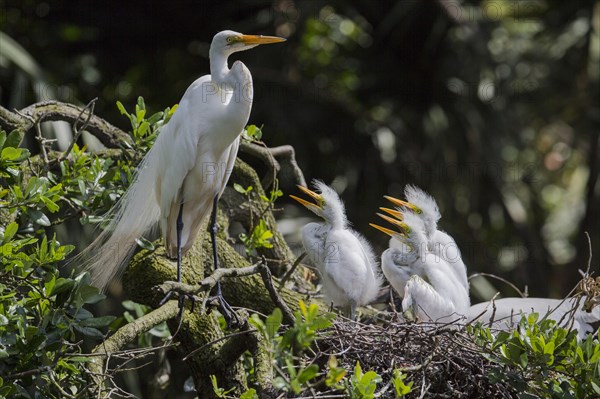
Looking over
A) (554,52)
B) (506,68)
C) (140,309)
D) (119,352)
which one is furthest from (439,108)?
(119,352)

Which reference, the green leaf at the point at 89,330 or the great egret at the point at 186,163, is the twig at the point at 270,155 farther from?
the green leaf at the point at 89,330

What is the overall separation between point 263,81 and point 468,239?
6.68 ft

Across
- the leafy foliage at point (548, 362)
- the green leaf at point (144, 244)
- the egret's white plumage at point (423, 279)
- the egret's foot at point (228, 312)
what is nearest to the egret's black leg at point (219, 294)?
the egret's foot at point (228, 312)

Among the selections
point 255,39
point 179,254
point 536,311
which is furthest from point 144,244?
point 536,311

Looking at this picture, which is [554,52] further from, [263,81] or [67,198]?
[67,198]

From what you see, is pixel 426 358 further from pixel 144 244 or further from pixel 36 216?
pixel 36 216

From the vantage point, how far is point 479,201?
8.34m

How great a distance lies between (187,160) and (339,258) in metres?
0.75

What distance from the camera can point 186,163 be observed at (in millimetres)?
3605

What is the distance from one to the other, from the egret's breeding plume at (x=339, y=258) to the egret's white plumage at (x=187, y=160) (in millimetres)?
517

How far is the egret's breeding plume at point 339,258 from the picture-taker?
3.88 meters

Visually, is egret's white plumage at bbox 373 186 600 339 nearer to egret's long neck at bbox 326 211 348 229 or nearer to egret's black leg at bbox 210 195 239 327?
egret's long neck at bbox 326 211 348 229

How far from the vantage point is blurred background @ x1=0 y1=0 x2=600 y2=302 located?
7.41 metres

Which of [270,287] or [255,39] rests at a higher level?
[255,39]
